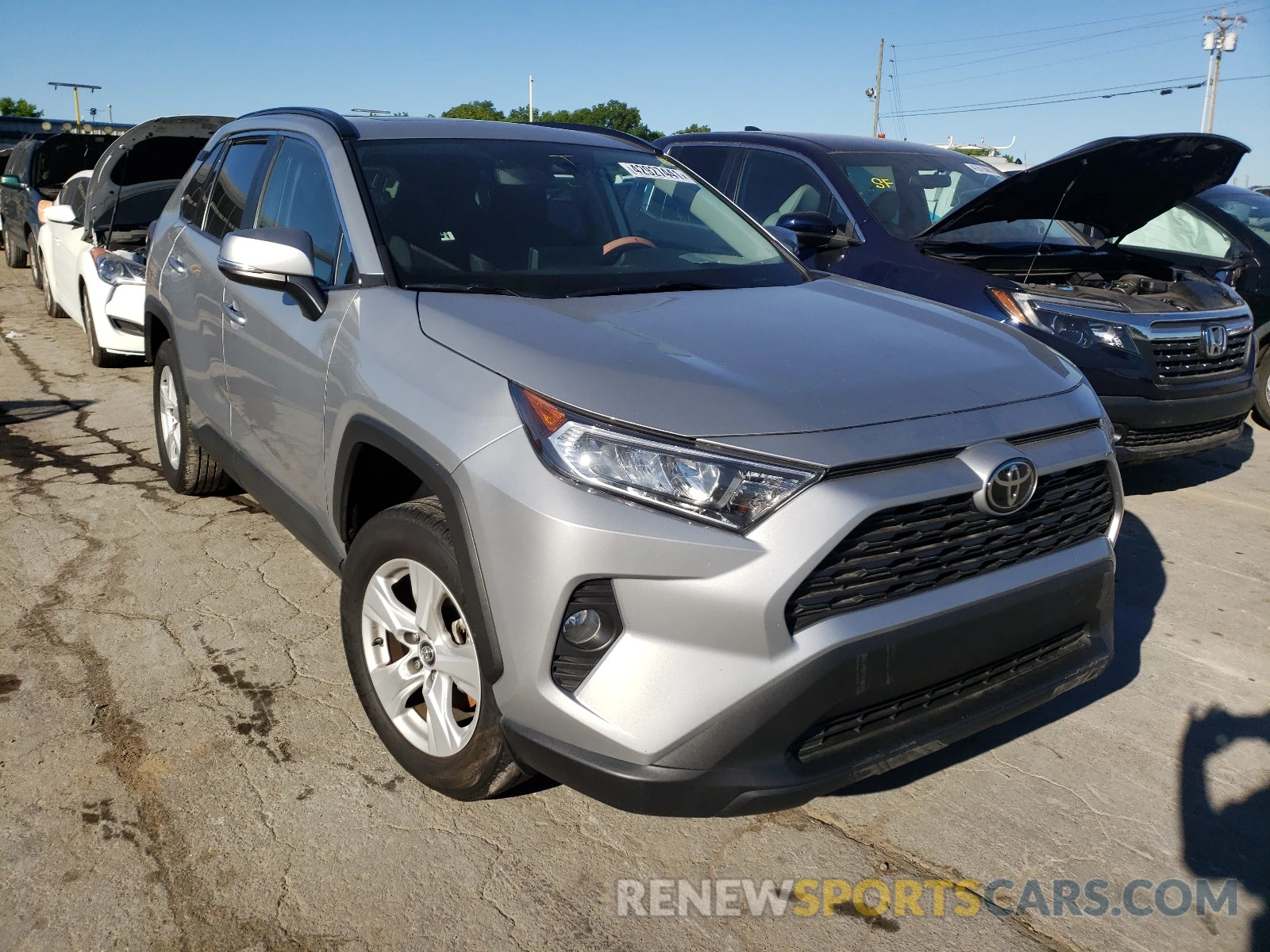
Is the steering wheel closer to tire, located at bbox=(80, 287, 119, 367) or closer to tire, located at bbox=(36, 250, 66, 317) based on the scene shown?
tire, located at bbox=(80, 287, 119, 367)

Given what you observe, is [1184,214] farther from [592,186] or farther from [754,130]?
[592,186]

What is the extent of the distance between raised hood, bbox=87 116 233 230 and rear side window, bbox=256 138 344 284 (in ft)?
15.5

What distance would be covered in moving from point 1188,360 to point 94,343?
7.49m

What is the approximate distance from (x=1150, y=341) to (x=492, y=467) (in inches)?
158

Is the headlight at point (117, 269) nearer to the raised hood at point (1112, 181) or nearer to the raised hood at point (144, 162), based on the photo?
the raised hood at point (144, 162)

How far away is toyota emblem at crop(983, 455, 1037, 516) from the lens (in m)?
2.36

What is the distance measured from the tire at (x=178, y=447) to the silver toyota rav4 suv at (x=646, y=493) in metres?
1.39

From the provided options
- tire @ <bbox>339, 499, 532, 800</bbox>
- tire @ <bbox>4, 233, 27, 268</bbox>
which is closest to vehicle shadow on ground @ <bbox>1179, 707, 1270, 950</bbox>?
tire @ <bbox>339, 499, 532, 800</bbox>

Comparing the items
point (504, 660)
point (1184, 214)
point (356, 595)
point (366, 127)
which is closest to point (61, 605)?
point (356, 595)

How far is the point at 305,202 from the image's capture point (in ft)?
11.7

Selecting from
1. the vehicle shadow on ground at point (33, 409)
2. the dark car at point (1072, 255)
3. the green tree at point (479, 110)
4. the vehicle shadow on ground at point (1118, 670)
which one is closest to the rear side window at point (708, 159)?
the dark car at point (1072, 255)

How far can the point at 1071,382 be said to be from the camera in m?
2.84

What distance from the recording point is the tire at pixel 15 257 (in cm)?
1532

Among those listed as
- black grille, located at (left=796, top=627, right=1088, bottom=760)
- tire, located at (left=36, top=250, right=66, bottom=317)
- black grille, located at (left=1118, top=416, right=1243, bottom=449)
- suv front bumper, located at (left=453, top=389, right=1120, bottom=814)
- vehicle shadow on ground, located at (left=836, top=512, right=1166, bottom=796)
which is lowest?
vehicle shadow on ground, located at (left=836, top=512, right=1166, bottom=796)
